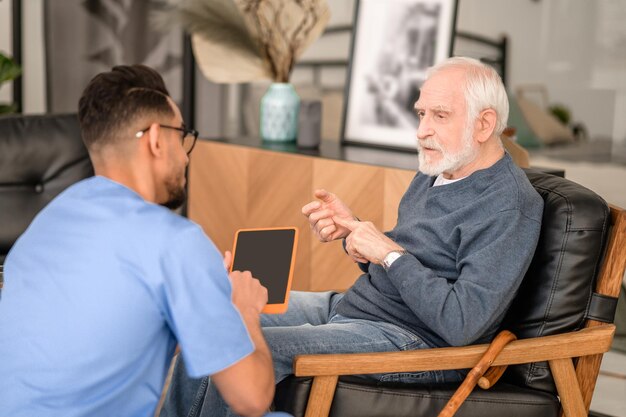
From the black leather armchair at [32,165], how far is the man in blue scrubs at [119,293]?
179 centimetres

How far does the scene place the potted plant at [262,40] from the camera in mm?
4188

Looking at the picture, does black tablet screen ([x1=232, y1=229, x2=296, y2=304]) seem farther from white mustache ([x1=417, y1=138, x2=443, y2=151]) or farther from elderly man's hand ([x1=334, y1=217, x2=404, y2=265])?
white mustache ([x1=417, y1=138, x2=443, y2=151])

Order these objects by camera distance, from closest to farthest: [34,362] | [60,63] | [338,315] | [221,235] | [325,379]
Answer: [34,362]
[325,379]
[338,315]
[221,235]
[60,63]

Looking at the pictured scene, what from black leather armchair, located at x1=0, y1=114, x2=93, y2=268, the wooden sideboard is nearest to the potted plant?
the wooden sideboard

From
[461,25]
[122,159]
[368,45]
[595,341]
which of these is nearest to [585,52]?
[461,25]

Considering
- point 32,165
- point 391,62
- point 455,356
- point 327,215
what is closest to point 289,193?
point 391,62

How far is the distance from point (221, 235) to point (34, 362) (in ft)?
8.78

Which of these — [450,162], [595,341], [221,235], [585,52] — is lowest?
[221,235]

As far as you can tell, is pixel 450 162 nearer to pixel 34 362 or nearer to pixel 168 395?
pixel 168 395

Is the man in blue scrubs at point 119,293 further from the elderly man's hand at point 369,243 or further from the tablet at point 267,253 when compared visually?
the elderly man's hand at point 369,243

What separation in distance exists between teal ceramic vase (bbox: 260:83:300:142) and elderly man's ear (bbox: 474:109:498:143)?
1846 mm

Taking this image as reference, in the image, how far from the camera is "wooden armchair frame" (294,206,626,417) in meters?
2.16

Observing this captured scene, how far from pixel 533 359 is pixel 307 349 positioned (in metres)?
0.52

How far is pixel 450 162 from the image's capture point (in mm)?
2428
